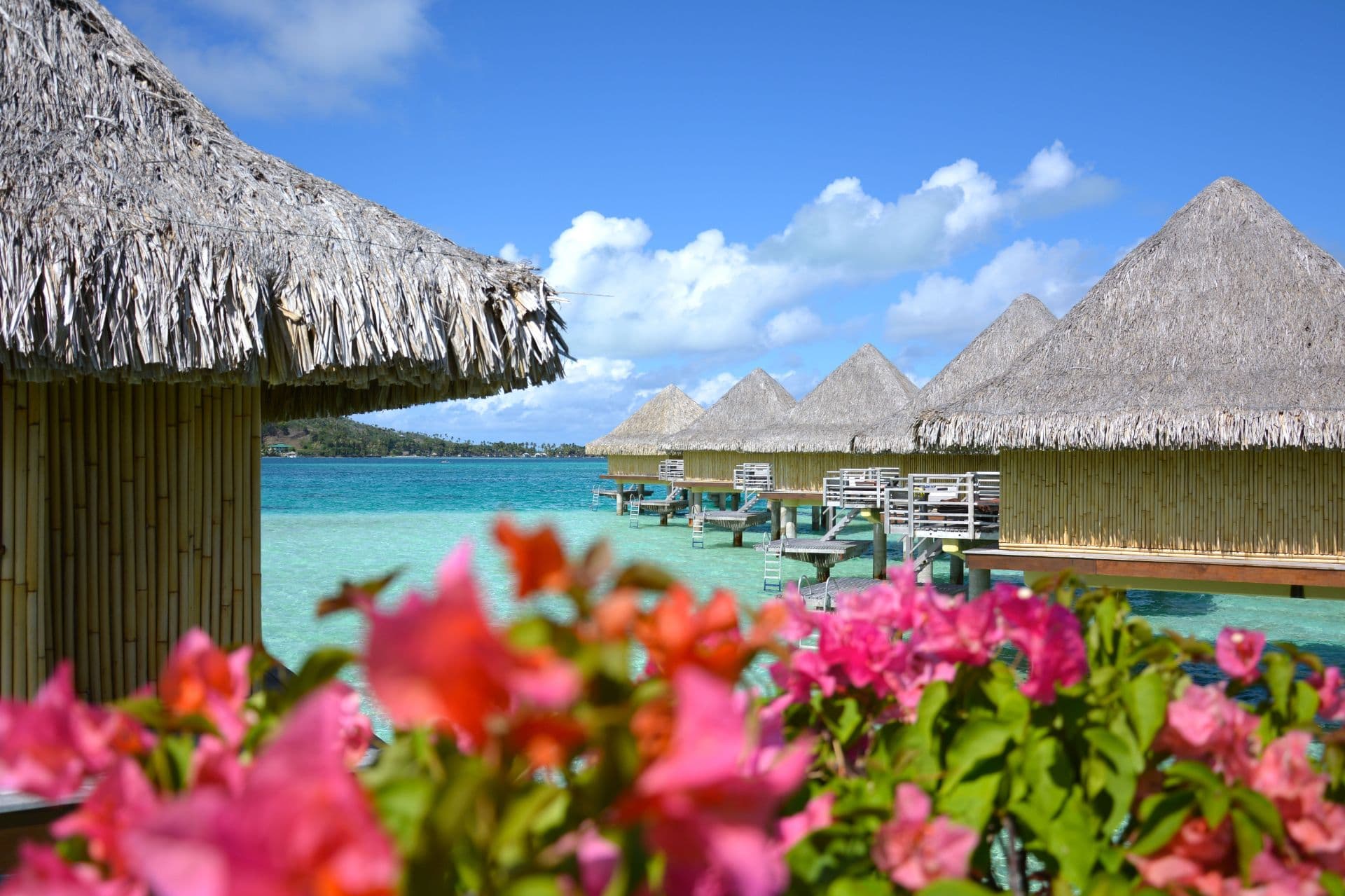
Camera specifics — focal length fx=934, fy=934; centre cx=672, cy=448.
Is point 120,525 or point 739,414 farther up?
point 739,414

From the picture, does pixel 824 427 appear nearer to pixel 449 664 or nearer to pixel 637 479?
pixel 637 479

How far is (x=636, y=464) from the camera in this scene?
30484 millimetres

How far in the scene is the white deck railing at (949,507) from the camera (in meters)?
9.38

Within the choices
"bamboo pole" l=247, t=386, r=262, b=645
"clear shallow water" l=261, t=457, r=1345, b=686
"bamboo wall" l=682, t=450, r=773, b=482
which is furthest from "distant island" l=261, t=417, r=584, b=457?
"bamboo pole" l=247, t=386, r=262, b=645

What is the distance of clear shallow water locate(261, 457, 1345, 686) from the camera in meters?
10.6

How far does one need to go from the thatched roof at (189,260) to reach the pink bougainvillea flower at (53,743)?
242cm

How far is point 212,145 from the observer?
345 centimetres

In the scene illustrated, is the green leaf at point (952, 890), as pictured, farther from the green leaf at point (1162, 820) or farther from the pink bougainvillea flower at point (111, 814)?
the pink bougainvillea flower at point (111, 814)

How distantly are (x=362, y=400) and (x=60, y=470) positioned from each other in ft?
7.03

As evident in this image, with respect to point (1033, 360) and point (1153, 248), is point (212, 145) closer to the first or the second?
point (1033, 360)

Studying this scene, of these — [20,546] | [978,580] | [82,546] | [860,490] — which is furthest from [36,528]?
[860,490]

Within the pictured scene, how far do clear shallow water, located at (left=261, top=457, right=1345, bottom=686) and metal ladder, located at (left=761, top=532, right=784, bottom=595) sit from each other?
17 centimetres

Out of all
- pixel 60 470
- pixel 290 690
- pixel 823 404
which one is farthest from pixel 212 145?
pixel 823 404

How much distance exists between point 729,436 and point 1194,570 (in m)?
A: 15.7
